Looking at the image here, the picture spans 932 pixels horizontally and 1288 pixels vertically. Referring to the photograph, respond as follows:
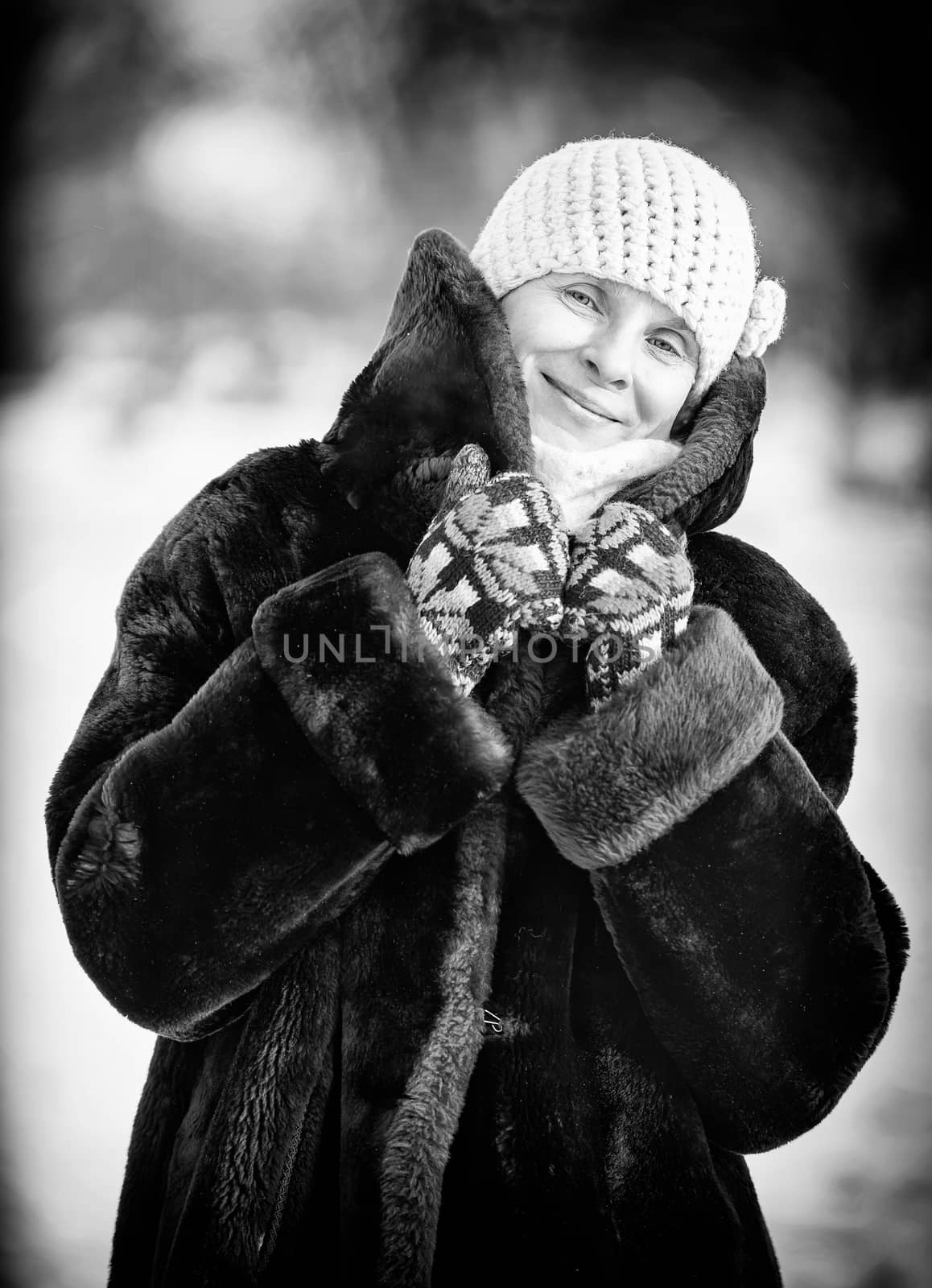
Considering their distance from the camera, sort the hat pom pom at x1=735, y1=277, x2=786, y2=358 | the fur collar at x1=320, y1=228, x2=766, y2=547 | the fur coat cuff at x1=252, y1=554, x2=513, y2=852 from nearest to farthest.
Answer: the fur coat cuff at x1=252, y1=554, x2=513, y2=852 → the fur collar at x1=320, y1=228, x2=766, y2=547 → the hat pom pom at x1=735, y1=277, x2=786, y2=358

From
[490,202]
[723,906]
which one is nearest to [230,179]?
[490,202]

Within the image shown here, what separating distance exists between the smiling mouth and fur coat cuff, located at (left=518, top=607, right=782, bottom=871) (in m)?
0.27

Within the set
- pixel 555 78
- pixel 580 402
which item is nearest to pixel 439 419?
pixel 580 402

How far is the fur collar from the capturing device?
3.07ft

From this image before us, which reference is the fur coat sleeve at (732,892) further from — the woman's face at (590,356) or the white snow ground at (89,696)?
the white snow ground at (89,696)

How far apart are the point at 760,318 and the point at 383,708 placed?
1.90ft

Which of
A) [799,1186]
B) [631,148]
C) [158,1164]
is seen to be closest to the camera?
[158,1164]

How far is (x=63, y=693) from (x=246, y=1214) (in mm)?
1121

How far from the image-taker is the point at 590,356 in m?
0.99

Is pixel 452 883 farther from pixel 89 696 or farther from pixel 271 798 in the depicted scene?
pixel 89 696

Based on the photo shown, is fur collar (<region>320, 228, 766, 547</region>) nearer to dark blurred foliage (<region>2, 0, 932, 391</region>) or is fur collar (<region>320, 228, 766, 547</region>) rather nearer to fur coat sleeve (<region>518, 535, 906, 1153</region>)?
fur coat sleeve (<region>518, 535, 906, 1153</region>)

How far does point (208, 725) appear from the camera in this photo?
81 centimetres

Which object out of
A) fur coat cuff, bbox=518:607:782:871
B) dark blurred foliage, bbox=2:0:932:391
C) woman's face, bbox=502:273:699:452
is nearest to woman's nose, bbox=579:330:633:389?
woman's face, bbox=502:273:699:452

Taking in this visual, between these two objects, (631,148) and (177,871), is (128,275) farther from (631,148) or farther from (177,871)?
(177,871)
